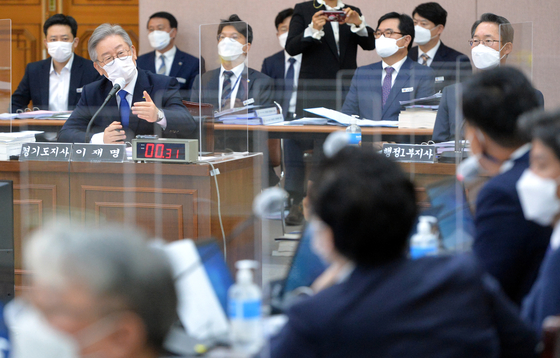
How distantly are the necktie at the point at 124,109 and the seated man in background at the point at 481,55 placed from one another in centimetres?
142

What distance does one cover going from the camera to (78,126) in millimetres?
2965

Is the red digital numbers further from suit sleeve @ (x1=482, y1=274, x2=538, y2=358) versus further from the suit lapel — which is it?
suit sleeve @ (x1=482, y1=274, x2=538, y2=358)

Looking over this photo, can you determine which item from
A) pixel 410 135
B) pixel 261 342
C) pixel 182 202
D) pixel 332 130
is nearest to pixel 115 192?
pixel 182 202

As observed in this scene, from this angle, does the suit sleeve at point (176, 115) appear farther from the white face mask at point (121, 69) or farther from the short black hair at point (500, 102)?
the short black hair at point (500, 102)

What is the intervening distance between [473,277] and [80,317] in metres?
0.53

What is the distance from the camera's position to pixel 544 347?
3.05 ft

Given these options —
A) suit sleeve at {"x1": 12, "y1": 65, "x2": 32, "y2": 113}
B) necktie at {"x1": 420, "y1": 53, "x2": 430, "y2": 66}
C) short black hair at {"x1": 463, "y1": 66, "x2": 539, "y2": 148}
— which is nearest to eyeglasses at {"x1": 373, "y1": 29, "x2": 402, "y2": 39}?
necktie at {"x1": 420, "y1": 53, "x2": 430, "y2": 66}

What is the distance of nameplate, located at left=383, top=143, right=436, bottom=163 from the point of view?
2.47m

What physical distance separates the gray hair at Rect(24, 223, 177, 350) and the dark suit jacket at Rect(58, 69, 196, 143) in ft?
6.45

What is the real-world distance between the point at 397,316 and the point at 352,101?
2552mm

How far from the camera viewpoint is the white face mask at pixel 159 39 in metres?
5.14

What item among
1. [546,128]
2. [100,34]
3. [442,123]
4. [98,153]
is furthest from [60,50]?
[546,128]

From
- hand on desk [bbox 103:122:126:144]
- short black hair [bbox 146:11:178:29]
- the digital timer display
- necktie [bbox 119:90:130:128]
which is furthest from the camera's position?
short black hair [bbox 146:11:178:29]

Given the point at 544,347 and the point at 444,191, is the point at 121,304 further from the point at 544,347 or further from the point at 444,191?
the point at 444,191
